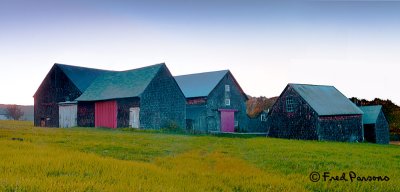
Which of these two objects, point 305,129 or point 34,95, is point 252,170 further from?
point 34,95

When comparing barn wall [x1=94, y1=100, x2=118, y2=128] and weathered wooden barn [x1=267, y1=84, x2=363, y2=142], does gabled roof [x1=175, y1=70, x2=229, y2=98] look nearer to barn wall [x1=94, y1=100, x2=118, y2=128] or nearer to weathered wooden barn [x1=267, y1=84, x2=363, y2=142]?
weathered wooden barn [x1=267, y1=84, x2=363, y2=142]

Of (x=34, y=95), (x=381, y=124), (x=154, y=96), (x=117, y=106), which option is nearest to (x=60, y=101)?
(x=34, y=95)

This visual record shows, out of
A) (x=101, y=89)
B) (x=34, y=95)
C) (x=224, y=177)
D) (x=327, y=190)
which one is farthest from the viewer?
(x=34, y=95)

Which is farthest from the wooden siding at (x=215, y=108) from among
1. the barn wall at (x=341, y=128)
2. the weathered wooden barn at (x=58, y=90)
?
the barn wall at (x=341, y=128)

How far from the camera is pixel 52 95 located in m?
50.8

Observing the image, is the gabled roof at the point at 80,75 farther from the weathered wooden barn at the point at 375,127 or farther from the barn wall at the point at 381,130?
the barn wall at the point at 381,130

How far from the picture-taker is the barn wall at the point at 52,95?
1927 inches

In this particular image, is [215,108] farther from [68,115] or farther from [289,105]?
[68,115]

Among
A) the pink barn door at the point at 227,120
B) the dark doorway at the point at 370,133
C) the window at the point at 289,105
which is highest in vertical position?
the window at the point at 289,105

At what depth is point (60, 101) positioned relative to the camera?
163 ft

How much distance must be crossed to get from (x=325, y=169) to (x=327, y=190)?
11.6 feet

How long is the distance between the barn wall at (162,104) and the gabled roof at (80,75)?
458 inches

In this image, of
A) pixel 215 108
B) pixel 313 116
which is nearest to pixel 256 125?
pixel 215 108

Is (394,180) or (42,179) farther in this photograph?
(394,180)
